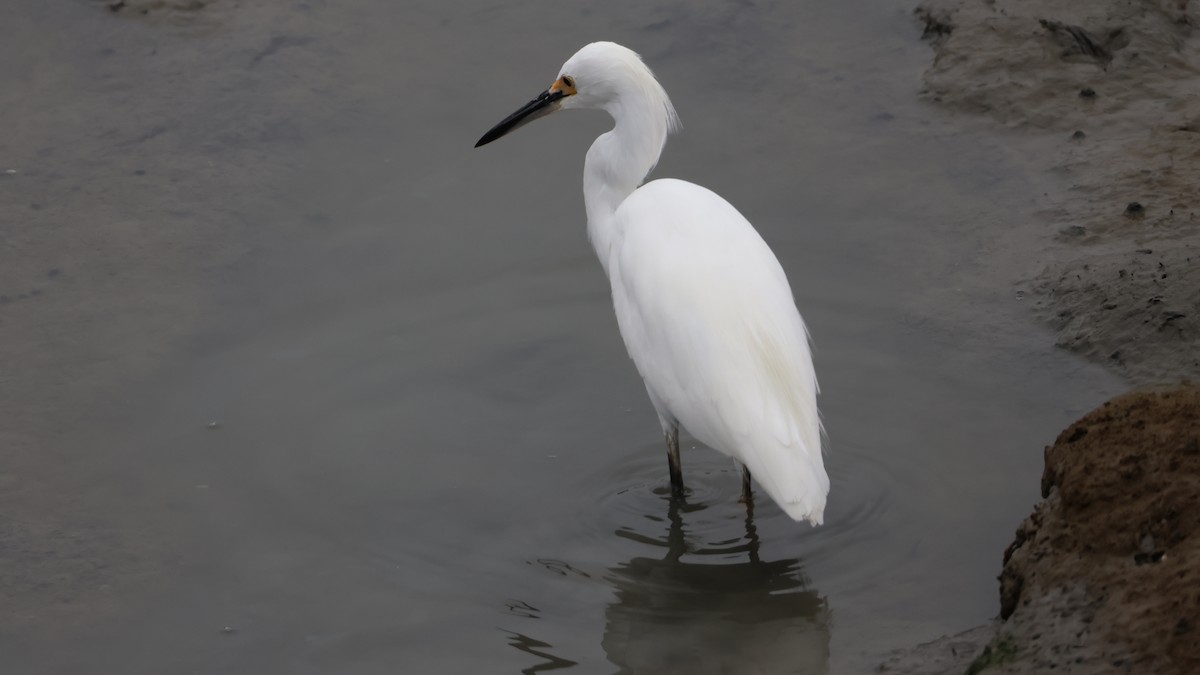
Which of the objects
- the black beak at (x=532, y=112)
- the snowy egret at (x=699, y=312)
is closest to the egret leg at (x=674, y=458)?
the snowy egret at (x=699, y=312)

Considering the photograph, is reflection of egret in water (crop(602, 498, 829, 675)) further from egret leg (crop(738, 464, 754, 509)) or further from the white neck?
the white neck

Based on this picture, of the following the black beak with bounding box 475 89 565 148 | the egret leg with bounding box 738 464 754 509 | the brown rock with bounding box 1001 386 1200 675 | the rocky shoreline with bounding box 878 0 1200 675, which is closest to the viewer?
the brown rock with bounding box 1001 386 1200 675

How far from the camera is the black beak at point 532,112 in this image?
5.02 metres

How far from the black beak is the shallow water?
66 cm

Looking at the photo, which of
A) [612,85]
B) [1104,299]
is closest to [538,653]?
[612,85]

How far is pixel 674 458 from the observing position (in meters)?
4.43

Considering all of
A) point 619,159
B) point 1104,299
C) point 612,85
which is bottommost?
point 1104,299

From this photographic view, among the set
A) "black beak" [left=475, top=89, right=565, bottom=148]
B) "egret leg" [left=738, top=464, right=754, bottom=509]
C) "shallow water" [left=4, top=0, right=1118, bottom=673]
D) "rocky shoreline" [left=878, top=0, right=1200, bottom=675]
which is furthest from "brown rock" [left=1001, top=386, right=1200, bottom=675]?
"black beak" [left=475, top=89, right=565, bottom=148]

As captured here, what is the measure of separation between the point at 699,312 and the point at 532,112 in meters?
1.27

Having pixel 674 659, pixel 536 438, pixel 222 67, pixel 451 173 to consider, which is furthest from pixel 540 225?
pixel 674 659

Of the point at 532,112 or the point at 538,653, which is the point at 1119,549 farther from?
the point at 532,112

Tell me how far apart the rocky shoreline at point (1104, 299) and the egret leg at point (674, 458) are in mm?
1042

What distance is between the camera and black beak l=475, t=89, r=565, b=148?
5.02 meters

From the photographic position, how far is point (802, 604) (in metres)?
→ 3.95
